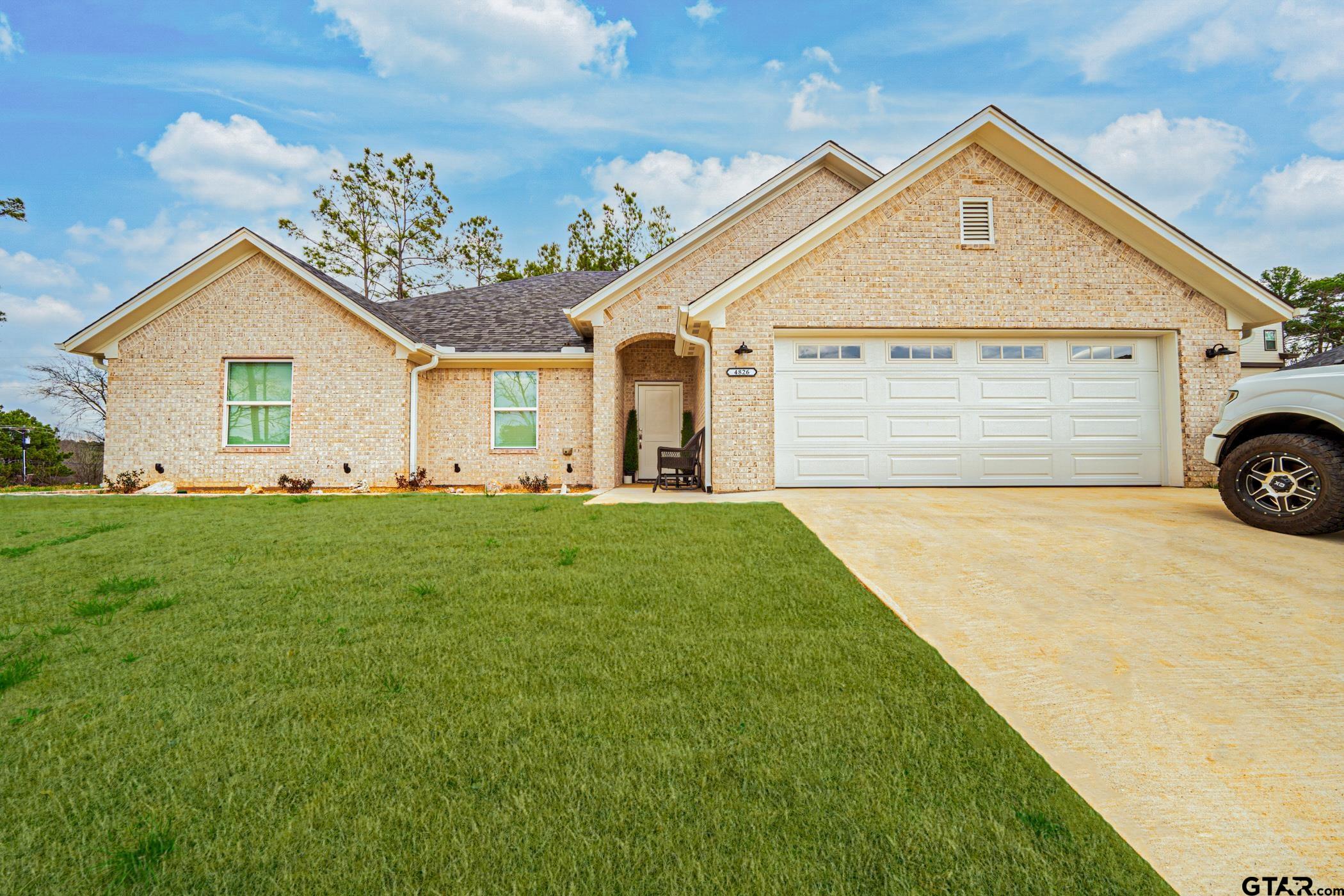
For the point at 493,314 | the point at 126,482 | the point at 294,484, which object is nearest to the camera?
the point at 126,482

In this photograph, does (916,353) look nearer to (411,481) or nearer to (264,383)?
(411,481)

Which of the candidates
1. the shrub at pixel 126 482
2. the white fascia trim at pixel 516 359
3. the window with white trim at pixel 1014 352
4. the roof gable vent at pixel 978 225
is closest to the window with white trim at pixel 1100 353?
the window with white trim at pixel 1014 352

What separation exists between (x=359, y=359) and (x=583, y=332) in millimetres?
4802

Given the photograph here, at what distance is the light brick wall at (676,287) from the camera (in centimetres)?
1183

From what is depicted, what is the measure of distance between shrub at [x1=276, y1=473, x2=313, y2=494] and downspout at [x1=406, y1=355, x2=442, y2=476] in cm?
198

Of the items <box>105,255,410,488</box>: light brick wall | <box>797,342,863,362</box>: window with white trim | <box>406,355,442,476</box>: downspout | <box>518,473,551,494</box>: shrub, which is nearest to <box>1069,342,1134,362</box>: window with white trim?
<box>797,342,863,362</box>: window with white trim

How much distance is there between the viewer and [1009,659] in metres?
3.20

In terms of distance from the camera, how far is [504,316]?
49.2 feet

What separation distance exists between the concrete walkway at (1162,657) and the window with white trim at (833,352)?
3951 mm

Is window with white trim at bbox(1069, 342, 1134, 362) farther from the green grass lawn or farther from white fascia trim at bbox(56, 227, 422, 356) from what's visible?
white fascia trim at bbox(56, 227, 422, 356)

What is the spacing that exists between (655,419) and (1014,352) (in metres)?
7.78

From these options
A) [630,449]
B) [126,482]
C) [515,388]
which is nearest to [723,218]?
[630,449]

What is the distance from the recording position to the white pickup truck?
559cm

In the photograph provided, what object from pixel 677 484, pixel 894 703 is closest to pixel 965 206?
pixel 677 484
